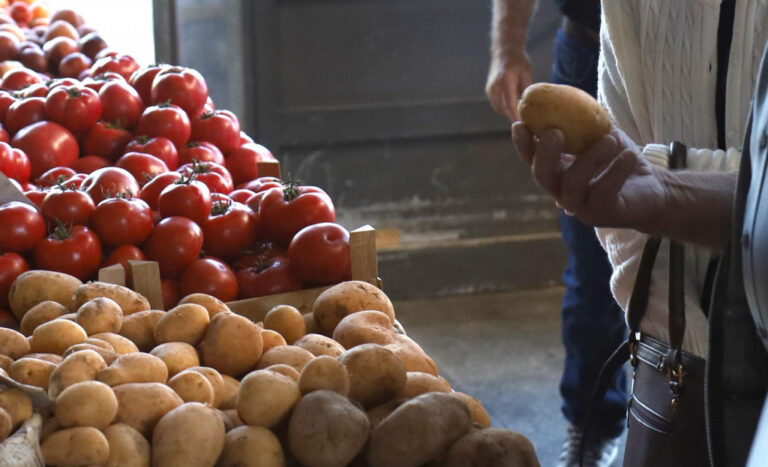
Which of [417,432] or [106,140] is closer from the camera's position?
[417,432]

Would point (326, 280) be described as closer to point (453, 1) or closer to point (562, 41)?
point (562, 41)

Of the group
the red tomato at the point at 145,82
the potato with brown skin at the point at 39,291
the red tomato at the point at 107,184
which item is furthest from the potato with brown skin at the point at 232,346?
the red tomato at the point at 145,82

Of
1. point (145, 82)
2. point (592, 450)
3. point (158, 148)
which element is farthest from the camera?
point (592, 450)

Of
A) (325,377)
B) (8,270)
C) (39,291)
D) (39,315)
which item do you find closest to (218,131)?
(8,270)

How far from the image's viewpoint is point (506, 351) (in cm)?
397

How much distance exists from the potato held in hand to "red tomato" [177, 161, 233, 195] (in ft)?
3.31

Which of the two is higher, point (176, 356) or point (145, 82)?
point (145, 82)

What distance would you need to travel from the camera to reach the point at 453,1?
449 cm

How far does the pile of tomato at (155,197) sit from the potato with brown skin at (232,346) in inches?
17.9

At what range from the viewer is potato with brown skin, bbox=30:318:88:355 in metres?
1.21

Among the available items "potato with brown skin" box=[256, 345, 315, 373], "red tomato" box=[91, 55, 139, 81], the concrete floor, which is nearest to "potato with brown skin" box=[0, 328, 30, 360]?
"potato with brown skin" box=[256, 345, 315, 373]

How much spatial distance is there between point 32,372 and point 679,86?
97cm

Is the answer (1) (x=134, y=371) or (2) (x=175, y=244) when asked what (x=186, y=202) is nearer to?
(2) (x=175, y=244)

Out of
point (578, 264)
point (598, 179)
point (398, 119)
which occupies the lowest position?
point (578, 264)
